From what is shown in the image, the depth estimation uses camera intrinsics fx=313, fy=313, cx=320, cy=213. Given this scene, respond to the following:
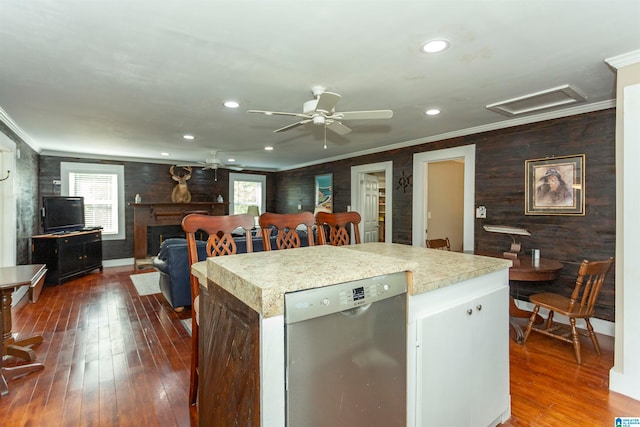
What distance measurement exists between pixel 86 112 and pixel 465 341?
4.23 meters

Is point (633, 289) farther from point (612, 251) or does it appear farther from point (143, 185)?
point (143, 185)

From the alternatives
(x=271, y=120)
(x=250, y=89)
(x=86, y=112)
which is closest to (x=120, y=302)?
(x=86, y=112)

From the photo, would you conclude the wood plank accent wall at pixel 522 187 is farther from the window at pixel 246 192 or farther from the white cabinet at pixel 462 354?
the window at pixel 246 192

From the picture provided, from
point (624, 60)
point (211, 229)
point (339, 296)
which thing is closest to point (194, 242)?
point (211, 229)

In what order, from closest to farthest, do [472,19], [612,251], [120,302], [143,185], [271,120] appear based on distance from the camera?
[472,19], [612,251], [271,120], [120,302], [143,185]

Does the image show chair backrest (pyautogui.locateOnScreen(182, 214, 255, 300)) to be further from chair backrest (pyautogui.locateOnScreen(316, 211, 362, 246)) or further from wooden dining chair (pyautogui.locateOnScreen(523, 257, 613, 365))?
wooden dining chair (pyautogui.locateOnScreen(523, 257, 613, 365))

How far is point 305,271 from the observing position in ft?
3.57

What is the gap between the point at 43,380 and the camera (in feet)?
7.87

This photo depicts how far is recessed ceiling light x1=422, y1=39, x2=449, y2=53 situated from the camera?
1.97 meters

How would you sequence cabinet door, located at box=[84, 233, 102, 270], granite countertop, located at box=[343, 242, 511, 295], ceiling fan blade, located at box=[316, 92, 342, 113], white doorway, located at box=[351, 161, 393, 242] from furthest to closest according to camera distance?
1. white doorway, located at box=[351, 161, 393, 242]
2. cabinet door, located at box=[84, 233, 102, 270]
3. ceiling fan blade, located at box=[316, 92, 342, 113]
4. granite countertop, located at box=[343, 242, 511, 295]

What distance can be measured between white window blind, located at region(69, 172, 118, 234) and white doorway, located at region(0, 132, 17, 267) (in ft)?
8.18

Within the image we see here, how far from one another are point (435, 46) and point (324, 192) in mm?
5192

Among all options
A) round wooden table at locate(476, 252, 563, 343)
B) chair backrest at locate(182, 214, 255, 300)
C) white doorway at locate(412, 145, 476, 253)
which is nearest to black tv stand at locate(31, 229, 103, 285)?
chair backrest at locate(182, 214, 255, 300)

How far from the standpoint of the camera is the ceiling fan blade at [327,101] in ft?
7.48
